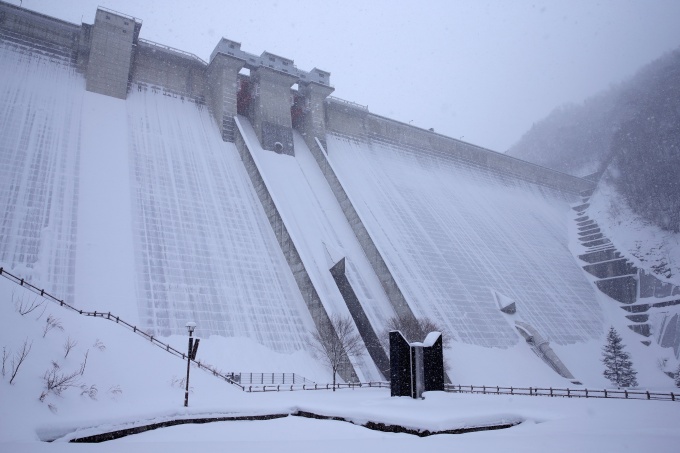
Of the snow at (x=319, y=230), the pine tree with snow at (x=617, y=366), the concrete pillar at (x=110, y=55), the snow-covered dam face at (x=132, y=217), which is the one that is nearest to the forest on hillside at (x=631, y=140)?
the pine tree with snow at (x=617, y=366)

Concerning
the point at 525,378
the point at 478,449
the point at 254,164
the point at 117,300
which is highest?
the point at 254,164

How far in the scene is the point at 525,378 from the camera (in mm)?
27922

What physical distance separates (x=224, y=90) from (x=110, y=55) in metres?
8.42

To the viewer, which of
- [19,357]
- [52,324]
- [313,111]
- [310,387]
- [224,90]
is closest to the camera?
[19,357]

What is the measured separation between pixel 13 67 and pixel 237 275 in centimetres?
2229

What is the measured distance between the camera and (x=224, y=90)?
36.8 metres

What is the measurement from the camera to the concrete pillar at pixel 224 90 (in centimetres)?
3612

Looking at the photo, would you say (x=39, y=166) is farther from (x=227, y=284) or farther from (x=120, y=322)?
(x=227, y=284)

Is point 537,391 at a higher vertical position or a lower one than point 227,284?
lower

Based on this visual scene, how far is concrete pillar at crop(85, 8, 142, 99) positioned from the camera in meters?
32.9

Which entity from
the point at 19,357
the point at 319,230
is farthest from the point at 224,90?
the point at 19,357

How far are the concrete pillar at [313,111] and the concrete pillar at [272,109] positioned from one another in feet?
6.57

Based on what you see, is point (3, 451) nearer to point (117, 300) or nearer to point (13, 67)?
point (117, 300)

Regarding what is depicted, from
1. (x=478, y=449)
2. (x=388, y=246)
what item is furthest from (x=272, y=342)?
(x=478, y=449)
